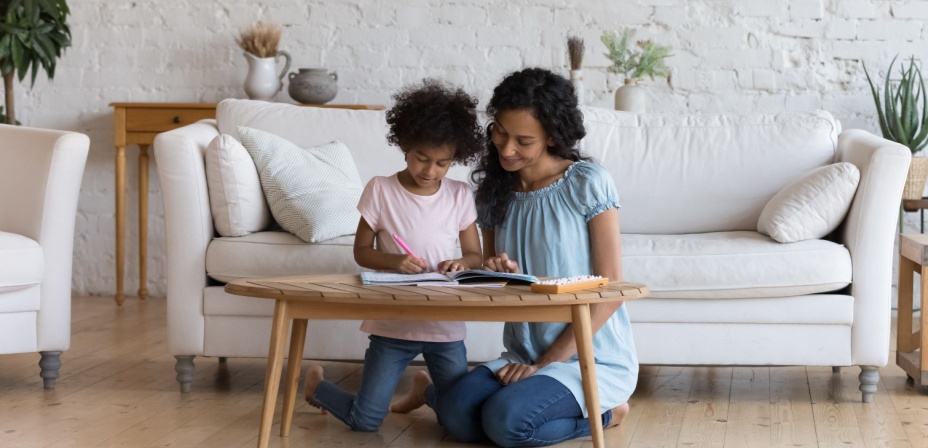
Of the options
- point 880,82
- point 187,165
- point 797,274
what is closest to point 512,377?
point 797,274

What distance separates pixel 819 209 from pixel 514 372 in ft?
3.41

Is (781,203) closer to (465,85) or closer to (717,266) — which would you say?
(717,266)

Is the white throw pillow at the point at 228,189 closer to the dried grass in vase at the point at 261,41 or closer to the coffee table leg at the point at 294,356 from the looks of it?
the coffee table leg at the point at 294,356

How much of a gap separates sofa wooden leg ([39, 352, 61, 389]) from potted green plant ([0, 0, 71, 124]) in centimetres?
173

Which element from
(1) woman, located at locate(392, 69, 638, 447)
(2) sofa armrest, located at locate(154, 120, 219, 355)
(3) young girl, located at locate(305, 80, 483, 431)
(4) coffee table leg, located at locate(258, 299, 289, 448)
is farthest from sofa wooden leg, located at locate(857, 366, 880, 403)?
(2) sofa armrest, located at locate(154, 120, 219, 355)

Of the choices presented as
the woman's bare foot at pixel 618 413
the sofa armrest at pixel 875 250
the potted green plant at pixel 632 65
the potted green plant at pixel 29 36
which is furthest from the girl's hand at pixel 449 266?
the potted green plant at pixel 29 36

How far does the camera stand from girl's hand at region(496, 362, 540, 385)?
7.82ft

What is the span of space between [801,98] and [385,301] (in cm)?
300

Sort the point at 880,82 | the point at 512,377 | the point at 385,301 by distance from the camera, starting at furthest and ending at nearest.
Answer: the point at 880,82, the point at 512,377, the point at 385,301

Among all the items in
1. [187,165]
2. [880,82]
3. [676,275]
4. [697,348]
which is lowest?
[697,348]

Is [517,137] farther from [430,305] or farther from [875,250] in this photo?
[875,250]

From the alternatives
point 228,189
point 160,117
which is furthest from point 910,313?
point 160,117

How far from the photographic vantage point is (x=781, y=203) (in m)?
3.01

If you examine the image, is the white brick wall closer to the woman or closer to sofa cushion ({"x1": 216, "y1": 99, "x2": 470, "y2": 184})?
sofa cushion ({"x1": 216, "y1": 99, "x2": 470, "y2": 184})
